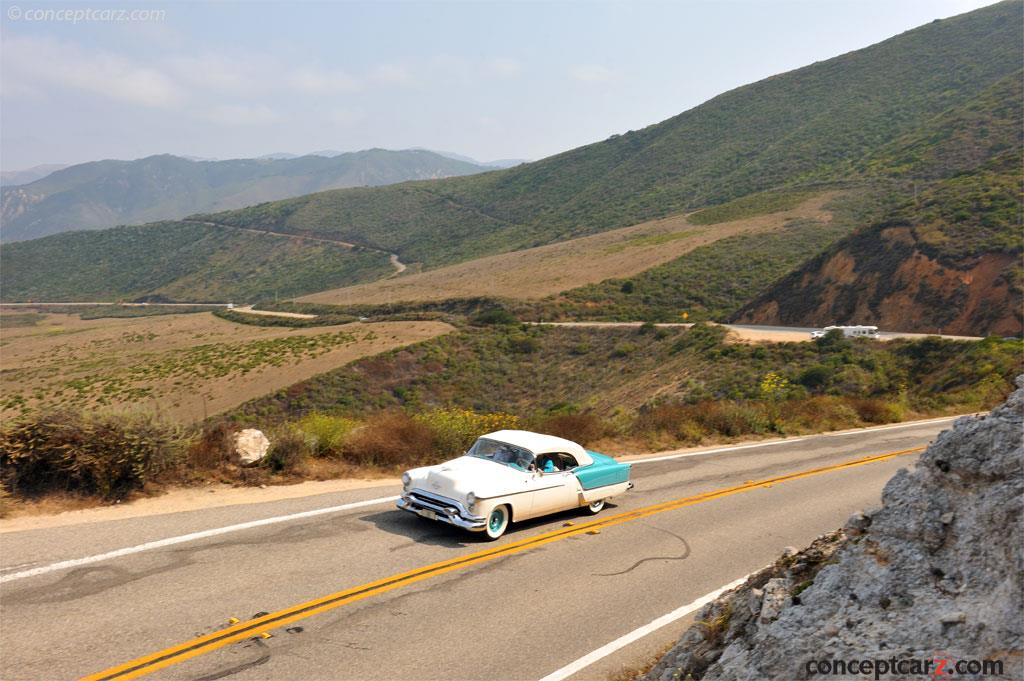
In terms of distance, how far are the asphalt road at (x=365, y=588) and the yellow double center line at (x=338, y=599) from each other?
26 mm

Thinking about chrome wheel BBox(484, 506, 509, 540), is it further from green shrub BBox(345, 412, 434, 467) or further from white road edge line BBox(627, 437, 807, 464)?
white road edge line BBox(627, 437, 807, 464)

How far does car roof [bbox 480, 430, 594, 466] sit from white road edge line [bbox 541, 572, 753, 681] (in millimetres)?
3272

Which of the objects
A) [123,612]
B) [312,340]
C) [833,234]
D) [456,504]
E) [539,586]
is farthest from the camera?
[833,234]

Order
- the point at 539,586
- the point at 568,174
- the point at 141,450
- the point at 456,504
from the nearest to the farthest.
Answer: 1. the point at 539,586
2. the point at 456,504
3. the point at 141,450
4. the point at 568,174

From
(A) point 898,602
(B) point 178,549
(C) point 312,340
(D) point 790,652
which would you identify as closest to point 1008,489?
(A) point 898,602

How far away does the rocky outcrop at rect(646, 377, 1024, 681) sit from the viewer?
11.0ft

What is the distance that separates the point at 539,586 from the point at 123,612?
14.6 ft

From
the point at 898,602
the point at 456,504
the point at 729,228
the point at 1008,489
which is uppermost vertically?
the point at 729,228

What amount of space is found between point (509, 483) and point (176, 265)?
156m

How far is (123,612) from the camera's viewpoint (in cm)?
662

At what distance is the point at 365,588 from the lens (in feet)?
24.9

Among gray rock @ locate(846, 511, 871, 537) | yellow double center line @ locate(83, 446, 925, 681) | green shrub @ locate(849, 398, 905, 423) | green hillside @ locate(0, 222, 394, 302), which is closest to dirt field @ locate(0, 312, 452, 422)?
yellow double center line @ locate(83, 446, 925, 681)

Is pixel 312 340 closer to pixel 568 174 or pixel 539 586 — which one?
pixel 539 586

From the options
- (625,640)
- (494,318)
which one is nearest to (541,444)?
(625,640)
